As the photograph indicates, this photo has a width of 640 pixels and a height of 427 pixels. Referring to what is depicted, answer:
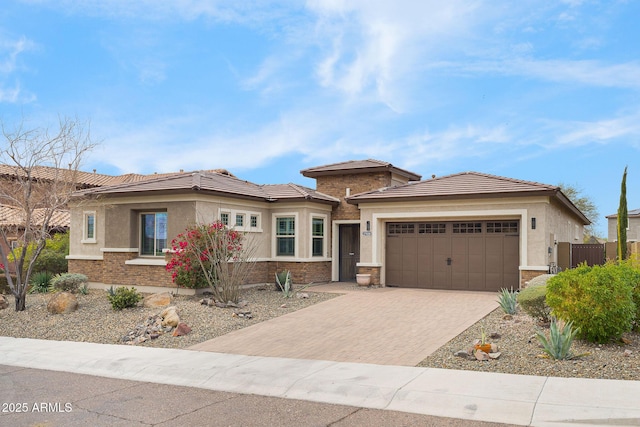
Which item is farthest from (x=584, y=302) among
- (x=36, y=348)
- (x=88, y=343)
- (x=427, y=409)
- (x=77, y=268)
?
(x=77, y=268)

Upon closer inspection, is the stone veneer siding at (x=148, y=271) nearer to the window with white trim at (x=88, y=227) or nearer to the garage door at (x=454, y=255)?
the window with white trim at (x=88, y=227)

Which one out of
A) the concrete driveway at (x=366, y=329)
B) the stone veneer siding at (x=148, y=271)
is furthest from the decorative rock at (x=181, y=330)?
the stone veneer siding at (x=148, y=271)

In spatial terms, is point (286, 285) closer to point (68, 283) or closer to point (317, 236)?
point (317, 236)

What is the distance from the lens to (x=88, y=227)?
2162 cm

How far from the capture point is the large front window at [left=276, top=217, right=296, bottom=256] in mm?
21594

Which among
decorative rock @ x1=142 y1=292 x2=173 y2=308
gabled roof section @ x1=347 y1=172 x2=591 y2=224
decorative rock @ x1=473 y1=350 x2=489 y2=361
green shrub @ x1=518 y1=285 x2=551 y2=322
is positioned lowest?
decorative rock @ x1=473 y1=350 x2=489 y2=361

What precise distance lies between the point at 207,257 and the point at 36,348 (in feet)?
18.4

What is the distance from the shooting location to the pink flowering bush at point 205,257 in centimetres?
1593

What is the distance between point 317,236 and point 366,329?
9.36m

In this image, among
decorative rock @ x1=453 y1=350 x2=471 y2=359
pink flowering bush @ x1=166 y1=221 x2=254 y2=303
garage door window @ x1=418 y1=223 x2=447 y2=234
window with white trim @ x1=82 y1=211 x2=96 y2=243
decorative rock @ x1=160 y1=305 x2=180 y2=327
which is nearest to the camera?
decorative rock @ x1=453 y1=350 x2=471 y2=359

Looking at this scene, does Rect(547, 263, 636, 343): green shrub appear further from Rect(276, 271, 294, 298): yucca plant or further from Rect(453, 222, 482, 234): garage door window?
Rect(276, 271, 294, 298): yucca plant

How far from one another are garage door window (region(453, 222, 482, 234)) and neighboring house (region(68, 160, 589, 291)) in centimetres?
3

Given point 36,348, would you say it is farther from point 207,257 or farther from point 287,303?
point 287,303

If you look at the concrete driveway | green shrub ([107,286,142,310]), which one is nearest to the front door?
the concrete driveway
